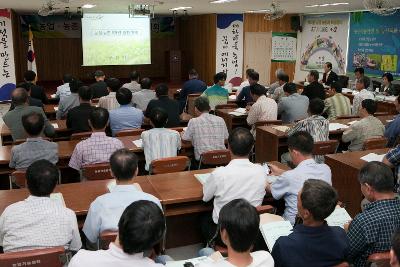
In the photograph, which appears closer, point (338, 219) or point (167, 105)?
point (338, 219)

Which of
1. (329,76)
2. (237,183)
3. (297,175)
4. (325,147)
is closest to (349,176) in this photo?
(325,147)

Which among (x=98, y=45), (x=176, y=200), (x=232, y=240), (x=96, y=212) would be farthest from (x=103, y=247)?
(x=98, y=45)

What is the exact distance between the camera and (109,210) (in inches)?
104

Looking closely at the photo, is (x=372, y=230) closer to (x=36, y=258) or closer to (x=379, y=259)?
(x=379, y=259)

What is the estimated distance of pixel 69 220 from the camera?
2.49 meters

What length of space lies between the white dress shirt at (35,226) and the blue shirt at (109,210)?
0.18m

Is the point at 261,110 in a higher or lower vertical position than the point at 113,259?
higher

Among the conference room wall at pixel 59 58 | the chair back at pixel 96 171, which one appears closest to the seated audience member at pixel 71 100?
the chair back at pixel 96 171

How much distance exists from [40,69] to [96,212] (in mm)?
12738

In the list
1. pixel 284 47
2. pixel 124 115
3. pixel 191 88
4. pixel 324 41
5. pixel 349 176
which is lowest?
pixel 349 176

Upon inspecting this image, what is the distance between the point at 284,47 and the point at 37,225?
507 inches

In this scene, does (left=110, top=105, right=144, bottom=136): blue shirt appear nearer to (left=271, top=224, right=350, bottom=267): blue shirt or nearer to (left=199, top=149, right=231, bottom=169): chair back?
(left=199, top=149, right=231, bottom=169): chair back

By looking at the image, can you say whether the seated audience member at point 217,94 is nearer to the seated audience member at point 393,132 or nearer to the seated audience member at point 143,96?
the seated audience member at point 143,96

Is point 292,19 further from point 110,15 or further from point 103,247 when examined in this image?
point 103,247
